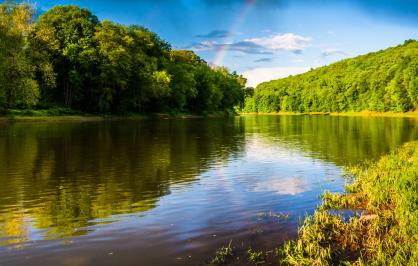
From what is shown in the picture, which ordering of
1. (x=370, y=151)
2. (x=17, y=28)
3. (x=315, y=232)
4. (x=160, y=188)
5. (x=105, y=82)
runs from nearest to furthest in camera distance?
(x=315, y=232) → (x=160, y=188) → (x=370, y=151) → (x=17, y=28) → (x=105, y=82)

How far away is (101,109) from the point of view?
3688 inches

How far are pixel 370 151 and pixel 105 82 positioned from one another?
227 feet

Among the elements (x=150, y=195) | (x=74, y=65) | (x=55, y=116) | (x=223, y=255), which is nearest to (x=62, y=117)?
(x=55, y=116)

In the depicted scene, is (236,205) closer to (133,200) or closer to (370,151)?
(133,200)

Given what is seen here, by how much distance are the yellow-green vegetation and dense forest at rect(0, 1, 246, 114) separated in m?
65.4

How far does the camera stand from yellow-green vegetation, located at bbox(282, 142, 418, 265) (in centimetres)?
1000

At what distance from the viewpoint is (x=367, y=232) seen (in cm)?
1181

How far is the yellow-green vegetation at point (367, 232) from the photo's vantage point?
10000 mm

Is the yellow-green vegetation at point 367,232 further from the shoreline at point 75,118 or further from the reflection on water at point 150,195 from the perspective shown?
the shoreline at point 75,118

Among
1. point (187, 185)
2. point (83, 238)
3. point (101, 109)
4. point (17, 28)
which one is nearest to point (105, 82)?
point (101, 109)

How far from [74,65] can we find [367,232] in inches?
3448

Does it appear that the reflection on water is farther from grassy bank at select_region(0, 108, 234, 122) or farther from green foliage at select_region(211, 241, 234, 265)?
grassy bank at select_region(0, 108, 234, 122)

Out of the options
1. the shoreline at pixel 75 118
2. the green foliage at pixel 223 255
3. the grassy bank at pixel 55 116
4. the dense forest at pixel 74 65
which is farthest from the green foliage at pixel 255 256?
the grassy bank at pixel 55 116

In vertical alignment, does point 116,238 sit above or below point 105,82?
below
